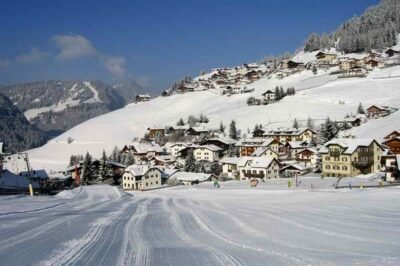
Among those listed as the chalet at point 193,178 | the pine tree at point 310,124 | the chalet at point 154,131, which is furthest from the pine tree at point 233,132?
the chalet at point 193,178

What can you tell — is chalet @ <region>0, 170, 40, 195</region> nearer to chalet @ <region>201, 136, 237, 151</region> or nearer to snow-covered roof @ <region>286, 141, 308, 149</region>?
chalet @ <region>201, 136, 237, 151</region>

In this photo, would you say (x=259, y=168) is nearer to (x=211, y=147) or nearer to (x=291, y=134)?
(x=211, y=147)

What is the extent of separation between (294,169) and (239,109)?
5579 cm

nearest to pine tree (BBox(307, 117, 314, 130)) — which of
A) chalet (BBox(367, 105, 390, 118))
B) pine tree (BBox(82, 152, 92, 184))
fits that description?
chalet (BBox(367, 105, 390, 118))

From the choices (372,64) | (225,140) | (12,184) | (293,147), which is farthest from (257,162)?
(372,64)

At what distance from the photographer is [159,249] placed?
9.21 m

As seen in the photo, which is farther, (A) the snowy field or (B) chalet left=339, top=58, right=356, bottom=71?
(B) chalet left=339, top=58, right=356, bottom=71

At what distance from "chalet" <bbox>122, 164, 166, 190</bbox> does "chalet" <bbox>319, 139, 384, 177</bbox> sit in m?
25.2

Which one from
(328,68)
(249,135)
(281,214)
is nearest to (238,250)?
(281,214)

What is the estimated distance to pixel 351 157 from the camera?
173 ft

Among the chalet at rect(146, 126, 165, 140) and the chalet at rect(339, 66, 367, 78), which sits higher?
the chalet at rect(339, 66, 367, 78)

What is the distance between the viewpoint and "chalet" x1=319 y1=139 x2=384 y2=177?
53000mm

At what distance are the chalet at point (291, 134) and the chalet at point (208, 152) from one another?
10696 mm

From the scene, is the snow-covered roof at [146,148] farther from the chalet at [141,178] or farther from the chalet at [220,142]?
the chalet at [141,178]
